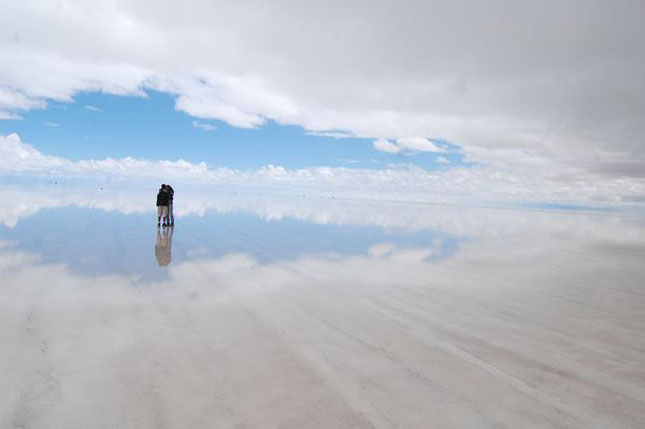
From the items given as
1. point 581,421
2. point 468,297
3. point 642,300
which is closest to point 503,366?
point 581,421

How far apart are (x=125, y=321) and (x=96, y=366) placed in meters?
1.87

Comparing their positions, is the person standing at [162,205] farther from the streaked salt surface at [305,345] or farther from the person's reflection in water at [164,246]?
the streaked salt surface at [305,345]

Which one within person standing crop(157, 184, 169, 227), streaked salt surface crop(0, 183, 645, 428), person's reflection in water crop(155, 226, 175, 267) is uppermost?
person standing crop(157, 184, 169, 227)

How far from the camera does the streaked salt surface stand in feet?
14.5

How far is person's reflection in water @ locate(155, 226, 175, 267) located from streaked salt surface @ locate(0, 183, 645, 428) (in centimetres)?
23

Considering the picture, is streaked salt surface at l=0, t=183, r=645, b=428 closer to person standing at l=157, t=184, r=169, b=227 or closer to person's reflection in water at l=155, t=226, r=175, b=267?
person's reflection in water at l=155, t=226, r=175, b=267

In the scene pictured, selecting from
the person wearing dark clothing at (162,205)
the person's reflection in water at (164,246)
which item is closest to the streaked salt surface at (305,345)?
the person's reflection in water at (164,246)

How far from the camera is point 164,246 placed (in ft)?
52.2

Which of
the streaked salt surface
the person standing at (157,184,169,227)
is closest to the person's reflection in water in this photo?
the streaked salt surface

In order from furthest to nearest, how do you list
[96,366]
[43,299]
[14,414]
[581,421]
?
[43,299]
[96,366]
[581,421]
[14,414]

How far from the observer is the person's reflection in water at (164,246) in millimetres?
12959

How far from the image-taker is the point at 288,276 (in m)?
11.7

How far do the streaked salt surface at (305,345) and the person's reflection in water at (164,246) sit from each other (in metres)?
0.23

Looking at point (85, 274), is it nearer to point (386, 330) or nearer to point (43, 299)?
point (43, 299)
